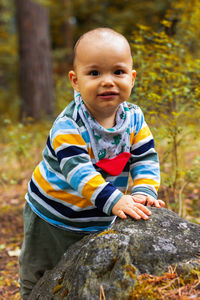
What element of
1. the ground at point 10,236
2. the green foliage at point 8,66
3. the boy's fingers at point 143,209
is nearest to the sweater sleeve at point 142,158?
the boy's fingers at point 143,209

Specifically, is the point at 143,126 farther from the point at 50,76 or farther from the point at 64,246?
the point at 50,76

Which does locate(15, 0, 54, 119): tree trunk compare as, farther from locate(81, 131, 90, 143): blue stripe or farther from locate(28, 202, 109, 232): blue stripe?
locate(81, 131, 90, 143): blue stripe

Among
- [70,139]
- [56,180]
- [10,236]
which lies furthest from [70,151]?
[10,236]

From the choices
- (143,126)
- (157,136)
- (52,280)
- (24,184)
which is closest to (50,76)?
(24,184)

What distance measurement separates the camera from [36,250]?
87.0 inches

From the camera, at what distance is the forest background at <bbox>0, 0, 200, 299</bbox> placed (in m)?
2.97

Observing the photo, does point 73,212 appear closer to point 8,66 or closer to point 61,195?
point 61,195

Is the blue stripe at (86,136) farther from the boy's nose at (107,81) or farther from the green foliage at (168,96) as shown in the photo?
the green foliage at (168,96)

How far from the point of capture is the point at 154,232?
5.22 feet

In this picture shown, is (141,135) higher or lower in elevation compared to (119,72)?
lower

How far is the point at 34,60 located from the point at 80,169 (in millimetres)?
7097

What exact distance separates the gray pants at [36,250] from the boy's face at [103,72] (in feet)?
3.01

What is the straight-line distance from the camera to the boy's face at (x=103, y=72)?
1.71 metres

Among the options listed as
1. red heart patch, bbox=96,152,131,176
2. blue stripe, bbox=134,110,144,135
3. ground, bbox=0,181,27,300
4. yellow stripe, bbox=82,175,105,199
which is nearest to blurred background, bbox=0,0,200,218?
ground, bbox=0,181,27,300
